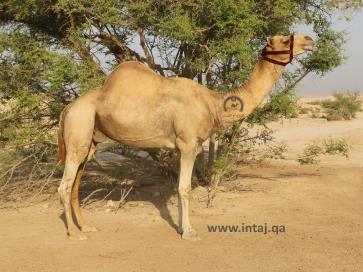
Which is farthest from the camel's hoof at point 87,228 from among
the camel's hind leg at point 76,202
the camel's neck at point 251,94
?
the camel's neck at point 251,94

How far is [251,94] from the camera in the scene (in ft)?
24.1

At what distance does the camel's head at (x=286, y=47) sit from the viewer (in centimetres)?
687

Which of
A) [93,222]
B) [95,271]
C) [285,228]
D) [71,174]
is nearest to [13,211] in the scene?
[93,222]

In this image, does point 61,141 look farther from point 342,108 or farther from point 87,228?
point 342,108

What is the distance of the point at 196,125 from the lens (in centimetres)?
719

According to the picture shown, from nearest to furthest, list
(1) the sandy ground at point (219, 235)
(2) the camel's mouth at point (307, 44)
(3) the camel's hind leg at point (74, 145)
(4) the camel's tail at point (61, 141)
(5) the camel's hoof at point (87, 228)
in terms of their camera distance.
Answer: (1) the sandy ground at point (219, 235)
(2) the camel's mouth at point (307, 44)
(3) the camel's hind leg at point (74, 145)
(4) the camel's tail at point (61, 141)
(5) the camel's hoof at point (87, 228)

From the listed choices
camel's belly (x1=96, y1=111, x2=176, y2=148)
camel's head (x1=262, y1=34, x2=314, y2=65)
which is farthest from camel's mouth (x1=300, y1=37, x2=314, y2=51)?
camel's belly (x1=96, y1=111, x2=176, y2=148)

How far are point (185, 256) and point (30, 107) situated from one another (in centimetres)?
444

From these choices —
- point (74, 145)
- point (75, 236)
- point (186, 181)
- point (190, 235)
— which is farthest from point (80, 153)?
point (190, 235)

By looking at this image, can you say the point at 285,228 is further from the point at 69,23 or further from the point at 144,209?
the point at 69,23

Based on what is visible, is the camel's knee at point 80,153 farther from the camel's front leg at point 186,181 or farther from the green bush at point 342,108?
the green bush at point 342,108

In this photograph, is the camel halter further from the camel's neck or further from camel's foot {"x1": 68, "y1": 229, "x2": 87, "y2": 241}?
camel's foot {"x1": 68, "y1": 229, "x2": 87, "y2": 241}

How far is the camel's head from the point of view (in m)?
6.87

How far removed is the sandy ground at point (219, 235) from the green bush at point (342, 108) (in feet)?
79.7
